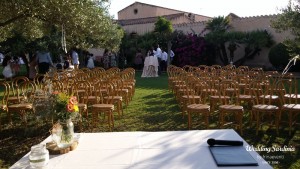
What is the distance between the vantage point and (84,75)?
9.20m

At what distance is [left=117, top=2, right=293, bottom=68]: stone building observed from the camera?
1844 centimetres

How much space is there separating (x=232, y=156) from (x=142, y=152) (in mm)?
707

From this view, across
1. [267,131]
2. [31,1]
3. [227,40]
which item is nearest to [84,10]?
[31,1]

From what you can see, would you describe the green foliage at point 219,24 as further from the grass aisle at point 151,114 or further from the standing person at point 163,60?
the grass aisle at point 151,114

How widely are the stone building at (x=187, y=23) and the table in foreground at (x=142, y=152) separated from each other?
9.09 meters

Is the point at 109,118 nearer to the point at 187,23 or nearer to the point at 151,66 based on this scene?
the point at 151,66

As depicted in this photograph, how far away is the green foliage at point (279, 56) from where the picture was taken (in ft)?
52.3

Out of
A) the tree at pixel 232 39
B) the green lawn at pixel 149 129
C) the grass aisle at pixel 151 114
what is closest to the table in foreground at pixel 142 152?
the green lawn at pixel 149 129

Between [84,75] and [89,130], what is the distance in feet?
10.3

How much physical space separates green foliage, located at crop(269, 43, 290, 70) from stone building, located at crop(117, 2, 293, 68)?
491 millimetres

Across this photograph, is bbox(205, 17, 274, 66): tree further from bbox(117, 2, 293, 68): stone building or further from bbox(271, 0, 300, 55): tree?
bbox(271, 0, 300, 55): tree

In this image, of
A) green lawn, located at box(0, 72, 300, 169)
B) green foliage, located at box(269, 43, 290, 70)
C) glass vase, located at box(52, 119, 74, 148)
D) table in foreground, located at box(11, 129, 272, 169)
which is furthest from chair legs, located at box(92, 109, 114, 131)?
green foliage, located at box(269, 43, 290, 70)

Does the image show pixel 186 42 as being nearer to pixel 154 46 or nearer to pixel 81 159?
pixel 154 46

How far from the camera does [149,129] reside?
6234 millimetres
